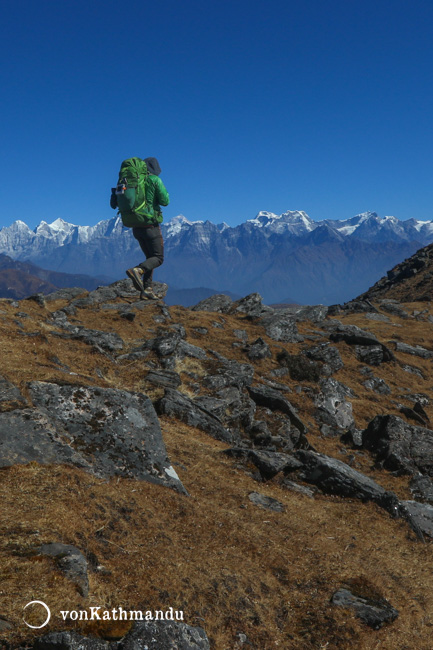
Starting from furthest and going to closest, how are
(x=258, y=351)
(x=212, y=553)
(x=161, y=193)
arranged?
1. (x=258, y=351)
2. (x=161, y=193)
3. (x=212, y=553)

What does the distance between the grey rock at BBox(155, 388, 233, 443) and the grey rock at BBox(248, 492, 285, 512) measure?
446cm

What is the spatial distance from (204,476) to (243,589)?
4826mm

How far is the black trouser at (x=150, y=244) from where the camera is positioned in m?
20.9

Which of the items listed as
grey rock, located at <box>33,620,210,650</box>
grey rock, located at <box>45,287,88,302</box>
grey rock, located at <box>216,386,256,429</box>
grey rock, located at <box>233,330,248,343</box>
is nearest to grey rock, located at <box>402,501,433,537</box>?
grey rock, located at <box>216,386,256,429</box>

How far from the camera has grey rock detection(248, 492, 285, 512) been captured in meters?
12.0

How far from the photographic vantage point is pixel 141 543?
7.79 meters

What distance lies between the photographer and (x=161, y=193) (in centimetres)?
1978

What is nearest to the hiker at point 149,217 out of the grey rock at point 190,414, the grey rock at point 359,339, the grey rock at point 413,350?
the grey rock at point 190,414

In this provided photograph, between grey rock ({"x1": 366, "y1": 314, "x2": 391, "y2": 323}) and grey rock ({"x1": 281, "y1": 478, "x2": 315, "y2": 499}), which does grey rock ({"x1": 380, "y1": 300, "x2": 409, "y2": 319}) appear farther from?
grey rock ({"x1": 281, "y1": 478, "x2": 315, "y2": 499})

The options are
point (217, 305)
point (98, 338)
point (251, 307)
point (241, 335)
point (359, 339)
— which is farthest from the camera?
point (217, 305)

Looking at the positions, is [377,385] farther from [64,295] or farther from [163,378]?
[64,295]

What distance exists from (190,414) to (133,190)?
32.7ft

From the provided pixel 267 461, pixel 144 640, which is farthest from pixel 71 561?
pixel 267 461

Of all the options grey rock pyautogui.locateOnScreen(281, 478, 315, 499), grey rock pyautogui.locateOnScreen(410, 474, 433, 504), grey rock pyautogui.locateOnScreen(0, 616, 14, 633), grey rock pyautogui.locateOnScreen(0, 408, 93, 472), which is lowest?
grey rock pyautogui.locateOnScreen(410, 474, 433, 504)
